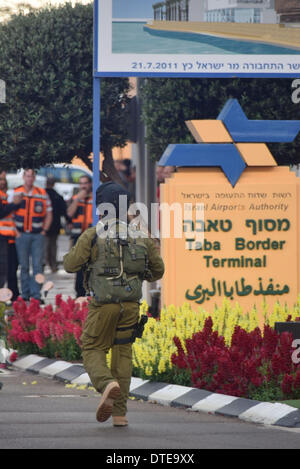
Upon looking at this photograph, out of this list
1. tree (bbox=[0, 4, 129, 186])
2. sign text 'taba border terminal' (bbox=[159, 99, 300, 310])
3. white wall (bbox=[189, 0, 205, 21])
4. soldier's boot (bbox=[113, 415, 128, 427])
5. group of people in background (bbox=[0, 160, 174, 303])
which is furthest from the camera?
group of people in background (bbox=[0, 160, 174, 303])

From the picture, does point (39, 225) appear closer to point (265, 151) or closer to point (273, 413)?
point (265, 151)

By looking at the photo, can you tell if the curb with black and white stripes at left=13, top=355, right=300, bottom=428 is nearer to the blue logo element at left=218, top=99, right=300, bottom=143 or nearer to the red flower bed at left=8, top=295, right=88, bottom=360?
the red flower bed at left=8, top=295, right=88, bottom=360

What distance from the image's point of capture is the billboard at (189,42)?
44.4ft

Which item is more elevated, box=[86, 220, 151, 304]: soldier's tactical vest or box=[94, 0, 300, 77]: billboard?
box=[94, 0, 300, 77]: billboard

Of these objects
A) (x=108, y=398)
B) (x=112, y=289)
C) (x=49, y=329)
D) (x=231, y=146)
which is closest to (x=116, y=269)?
(x=112, y=289)

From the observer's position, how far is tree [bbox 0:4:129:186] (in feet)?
58.2

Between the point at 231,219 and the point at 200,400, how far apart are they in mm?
3487

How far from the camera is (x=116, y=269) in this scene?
8.70m

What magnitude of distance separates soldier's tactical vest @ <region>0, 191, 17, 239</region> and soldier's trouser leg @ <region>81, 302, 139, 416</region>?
10.0 metres

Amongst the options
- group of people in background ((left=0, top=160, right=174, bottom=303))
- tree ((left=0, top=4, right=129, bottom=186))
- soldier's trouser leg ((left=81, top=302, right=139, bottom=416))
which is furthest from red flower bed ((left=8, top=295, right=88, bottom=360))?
group of people in background ((left=0, top=160, right=174, bottom=303))

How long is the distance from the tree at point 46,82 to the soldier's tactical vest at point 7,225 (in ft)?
2.65

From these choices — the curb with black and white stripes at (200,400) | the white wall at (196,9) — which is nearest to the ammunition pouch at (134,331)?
the curb with black and white stripes at (200,400)

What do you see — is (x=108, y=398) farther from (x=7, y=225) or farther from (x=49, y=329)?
(x=7, y=225)
